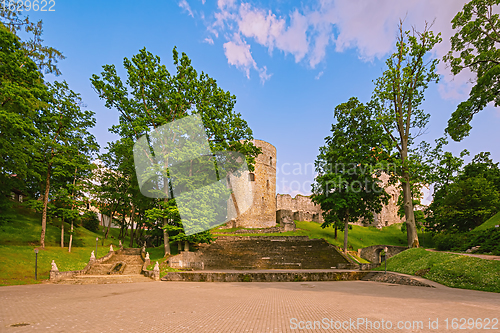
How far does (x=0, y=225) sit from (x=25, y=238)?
77.1 inches

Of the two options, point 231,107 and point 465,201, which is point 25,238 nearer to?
point 231,107

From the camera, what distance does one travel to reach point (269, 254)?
64.4ft

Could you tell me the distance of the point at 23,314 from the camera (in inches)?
221

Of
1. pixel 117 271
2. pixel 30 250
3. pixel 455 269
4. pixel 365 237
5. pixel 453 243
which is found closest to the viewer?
pixel 455 269

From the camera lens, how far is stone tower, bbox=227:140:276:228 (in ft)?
123

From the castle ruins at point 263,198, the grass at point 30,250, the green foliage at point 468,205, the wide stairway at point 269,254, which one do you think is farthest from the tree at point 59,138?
the green foliage at point 468,205

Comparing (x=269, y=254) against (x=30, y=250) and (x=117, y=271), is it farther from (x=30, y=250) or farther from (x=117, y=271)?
→ (x=30, y=250)

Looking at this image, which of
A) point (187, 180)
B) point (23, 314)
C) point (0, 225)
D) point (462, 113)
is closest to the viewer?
point (23, 314)

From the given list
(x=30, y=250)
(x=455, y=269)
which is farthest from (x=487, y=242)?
(x=30, y=250)

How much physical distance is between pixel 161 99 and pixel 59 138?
9.83 m

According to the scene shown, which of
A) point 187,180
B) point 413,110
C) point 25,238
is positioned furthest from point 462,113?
point 25,238

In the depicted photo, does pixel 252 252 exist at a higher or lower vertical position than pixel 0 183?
lower

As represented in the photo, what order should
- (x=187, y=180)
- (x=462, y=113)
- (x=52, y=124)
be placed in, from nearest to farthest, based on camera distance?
(x=462, y=113), (x=187, y=180), (x=52, y=124)

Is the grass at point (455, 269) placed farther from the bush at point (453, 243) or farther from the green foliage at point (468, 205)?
the green foliage at point (468, 205)
